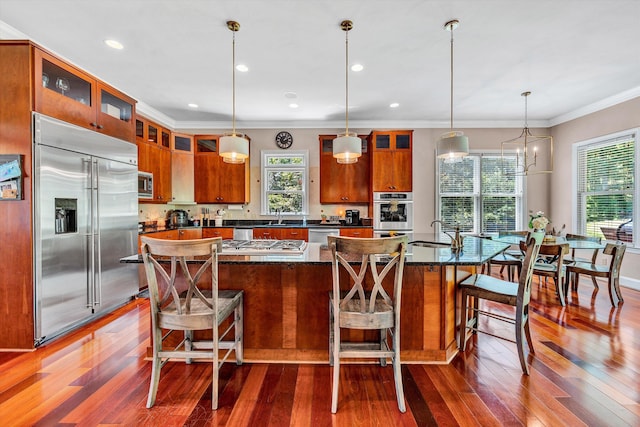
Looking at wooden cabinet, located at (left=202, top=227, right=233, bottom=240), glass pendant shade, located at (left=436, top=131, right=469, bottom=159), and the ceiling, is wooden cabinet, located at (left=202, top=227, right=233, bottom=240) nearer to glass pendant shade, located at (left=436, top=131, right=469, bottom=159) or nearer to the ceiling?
the ceiling

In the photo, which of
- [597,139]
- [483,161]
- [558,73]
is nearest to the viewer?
[558,73]

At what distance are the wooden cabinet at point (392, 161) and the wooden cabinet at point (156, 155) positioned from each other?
3.57 meters

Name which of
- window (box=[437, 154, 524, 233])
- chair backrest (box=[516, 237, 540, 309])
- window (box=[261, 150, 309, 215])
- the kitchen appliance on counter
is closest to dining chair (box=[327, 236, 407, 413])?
chair backrest (box=[516, 237, 540, 309])

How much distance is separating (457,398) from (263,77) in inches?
149

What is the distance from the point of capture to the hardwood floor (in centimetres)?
167

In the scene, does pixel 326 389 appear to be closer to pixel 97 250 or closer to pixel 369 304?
pixel 369 304

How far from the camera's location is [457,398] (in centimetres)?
185

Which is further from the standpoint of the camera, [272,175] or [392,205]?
[272,175]

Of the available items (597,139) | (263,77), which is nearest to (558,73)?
(597,139)

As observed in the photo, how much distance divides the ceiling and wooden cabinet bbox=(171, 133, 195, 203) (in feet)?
1.95

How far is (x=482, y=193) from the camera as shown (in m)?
5.50

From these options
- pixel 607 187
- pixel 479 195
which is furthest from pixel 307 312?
pixel 607 187

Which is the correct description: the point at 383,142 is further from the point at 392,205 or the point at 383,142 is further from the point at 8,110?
the point at 8,110

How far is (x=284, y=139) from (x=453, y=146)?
12.1ft
